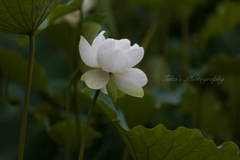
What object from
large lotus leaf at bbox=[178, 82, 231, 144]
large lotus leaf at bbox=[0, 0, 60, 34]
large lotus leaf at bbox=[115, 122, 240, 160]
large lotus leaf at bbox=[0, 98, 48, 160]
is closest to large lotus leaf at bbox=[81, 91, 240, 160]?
large lotus leaf at bbox=[115, 122, 240, 160]

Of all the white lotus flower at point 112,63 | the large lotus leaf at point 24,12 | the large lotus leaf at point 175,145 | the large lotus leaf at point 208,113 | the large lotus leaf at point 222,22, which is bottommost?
the large lotus leaf at point 208,113

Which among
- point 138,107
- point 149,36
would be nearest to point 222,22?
point 149,36

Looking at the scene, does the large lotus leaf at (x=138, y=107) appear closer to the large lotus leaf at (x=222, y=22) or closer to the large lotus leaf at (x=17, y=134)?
the large lotus leaf at (x=17, y=134)

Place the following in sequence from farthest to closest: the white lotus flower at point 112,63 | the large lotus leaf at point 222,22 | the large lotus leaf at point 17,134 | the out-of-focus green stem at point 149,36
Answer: the large lotus leaf at point 222,22, the out-of-focus green stem at point 149,36, the large lotus leaf at point 17,134, the white lotus flower at point 112,63

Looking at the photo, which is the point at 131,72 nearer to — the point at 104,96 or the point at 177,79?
the point at 104,96

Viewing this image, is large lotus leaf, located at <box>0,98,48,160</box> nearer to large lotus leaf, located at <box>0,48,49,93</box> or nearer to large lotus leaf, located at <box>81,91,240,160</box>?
large lotus leaf, located at <box>0,48,49,93</box>

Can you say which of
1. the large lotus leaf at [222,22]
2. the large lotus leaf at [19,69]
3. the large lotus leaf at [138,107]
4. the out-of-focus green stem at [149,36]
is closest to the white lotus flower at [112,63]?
the large lotus leaf at [138,107]
